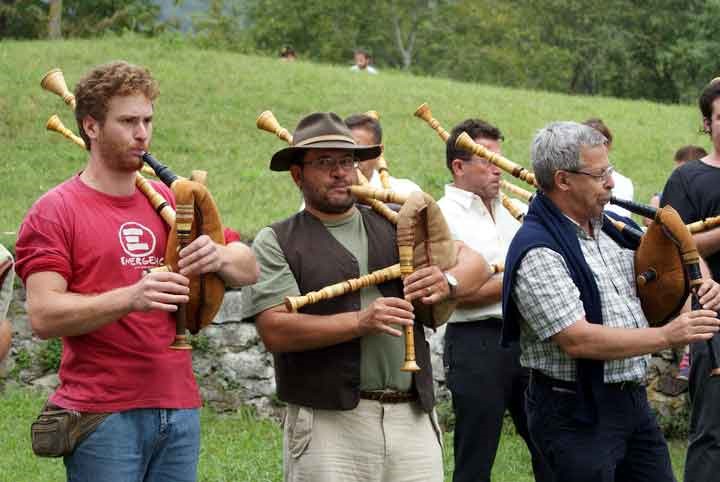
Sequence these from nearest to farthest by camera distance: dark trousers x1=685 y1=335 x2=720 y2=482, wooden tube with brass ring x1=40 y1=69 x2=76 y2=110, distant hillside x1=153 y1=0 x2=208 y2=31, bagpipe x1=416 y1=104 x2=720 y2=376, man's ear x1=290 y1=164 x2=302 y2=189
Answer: bagpipe x1=416 y1=104 x2=720 y2=376, man's ear x1=290 y1=164 x2=302 y2=189, wooden tube with brass ring x1=40 y1=69 x2=76 y2=110, dark trousers x1=685 y1=335 x2=720 y2=482, distant hillside x1=153 y1=0 x2=208 y2=31

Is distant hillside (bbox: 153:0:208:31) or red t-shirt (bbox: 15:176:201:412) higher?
distant hillside (bbox: 153:0:208:31)

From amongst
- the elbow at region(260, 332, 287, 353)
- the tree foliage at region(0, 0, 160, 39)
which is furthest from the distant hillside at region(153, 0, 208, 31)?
the elbow at region(260, 332, 287, 353)

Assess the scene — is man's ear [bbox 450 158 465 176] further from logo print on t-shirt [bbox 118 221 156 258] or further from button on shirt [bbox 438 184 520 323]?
logo print on t-shirt [bbox 118 221 156 258]

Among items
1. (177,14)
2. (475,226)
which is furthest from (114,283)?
(177,14)

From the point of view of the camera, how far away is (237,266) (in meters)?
4.53

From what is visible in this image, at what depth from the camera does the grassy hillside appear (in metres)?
13.6

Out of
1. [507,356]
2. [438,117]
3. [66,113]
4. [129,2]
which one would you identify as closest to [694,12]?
[129,2]

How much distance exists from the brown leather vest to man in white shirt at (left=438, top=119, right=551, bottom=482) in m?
1.44

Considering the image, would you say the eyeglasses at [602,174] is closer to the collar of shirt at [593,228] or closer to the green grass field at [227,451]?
the collar of shirt at [593,228]

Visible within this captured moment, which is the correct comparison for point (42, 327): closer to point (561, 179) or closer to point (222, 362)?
point (561, 179)

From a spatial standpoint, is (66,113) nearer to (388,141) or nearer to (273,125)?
(388,141)

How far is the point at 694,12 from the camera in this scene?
4416cm

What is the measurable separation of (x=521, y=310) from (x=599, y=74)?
133 feet

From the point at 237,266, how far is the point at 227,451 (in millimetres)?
3862
